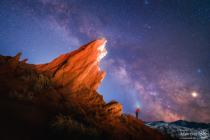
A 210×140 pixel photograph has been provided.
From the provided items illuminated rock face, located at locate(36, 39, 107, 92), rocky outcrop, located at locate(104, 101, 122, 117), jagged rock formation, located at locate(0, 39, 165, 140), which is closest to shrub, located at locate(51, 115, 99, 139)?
jagged rock formation, located at locate(0, 39, 165, 140)

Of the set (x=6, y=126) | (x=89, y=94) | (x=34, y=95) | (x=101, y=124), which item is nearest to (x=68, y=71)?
(x=89, y=94)

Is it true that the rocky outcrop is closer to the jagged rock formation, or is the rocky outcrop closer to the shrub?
the jagged rock formation

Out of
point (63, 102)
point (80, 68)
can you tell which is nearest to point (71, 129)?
point (63, 102)

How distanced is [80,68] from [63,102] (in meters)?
7.08

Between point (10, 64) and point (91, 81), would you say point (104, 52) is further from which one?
point (10, 64)

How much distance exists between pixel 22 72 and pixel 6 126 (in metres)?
12.4

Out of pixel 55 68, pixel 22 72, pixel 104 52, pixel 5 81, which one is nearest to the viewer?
pixel 5 81

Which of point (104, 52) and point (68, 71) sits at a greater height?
point (104, 52)

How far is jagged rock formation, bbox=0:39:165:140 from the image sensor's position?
11.0m

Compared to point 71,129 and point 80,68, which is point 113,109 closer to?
point 80,68

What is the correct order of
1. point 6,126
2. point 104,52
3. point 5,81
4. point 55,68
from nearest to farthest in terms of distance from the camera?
point 6,126, point 5,81, point 55,68, point 104,52

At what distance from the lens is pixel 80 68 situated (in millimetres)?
22969

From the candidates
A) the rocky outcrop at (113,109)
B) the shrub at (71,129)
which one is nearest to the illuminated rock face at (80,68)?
the rocky outcrop at (113,109)

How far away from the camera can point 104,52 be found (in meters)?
26.4
